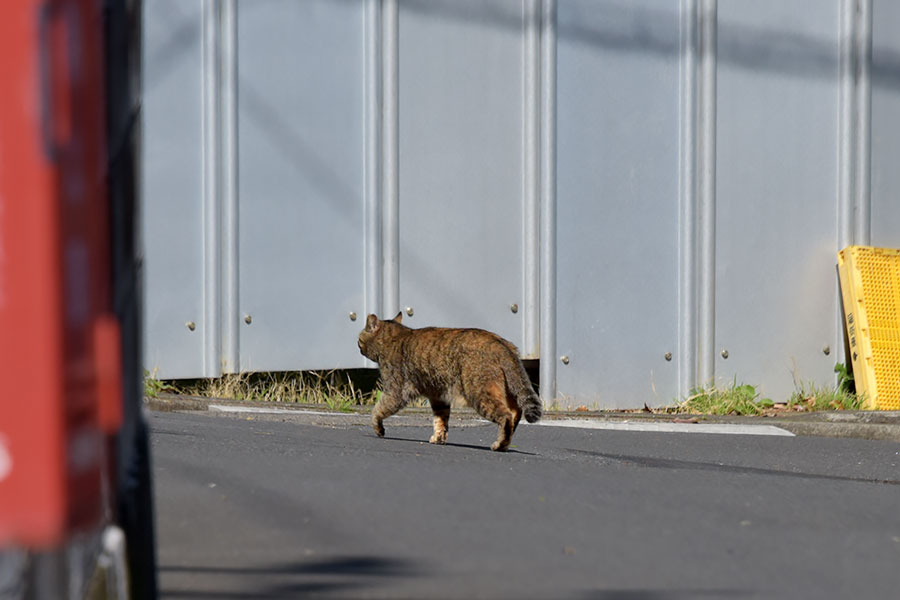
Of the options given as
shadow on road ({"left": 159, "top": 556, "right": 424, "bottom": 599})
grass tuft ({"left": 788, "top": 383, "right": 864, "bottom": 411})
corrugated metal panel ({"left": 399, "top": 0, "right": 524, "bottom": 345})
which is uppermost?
corrugated metal panel ({"left": 399, "top": 0, "right": 524, "bottom": 345})

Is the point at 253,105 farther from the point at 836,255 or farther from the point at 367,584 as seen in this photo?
the point at 367,584

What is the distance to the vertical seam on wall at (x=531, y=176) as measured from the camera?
9891 millimetres

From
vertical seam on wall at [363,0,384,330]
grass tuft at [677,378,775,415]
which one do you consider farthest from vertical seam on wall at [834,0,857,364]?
vertical seam on wall at [363,0,384,330]

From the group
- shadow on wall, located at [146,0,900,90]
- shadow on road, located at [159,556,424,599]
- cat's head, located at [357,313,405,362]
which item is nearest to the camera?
shadow on road, located at [159,556,424,599]

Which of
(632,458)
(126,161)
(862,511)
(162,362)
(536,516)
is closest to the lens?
(126,161)

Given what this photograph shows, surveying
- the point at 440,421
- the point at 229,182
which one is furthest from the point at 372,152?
the point at 440,421

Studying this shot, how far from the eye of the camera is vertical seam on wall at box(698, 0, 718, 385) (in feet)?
34.6

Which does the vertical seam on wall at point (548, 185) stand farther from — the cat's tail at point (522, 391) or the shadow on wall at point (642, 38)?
the cat's tail at point (522, 391)

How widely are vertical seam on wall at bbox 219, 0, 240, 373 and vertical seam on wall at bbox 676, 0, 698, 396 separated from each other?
395 centimetres

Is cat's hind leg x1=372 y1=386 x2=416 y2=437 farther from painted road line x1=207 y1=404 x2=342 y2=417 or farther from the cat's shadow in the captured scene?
painted road line x1=207 y1=404 x2=342 y2=417

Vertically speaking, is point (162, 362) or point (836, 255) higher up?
point (836, 255)

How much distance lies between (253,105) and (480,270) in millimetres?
2270

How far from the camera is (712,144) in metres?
10.5

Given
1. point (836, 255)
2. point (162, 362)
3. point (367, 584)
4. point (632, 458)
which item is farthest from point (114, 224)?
point (836, 255)
